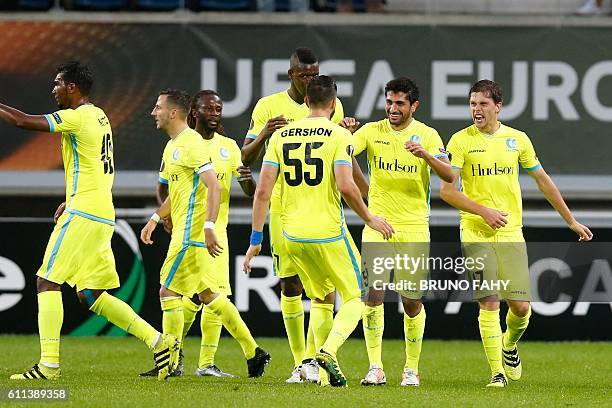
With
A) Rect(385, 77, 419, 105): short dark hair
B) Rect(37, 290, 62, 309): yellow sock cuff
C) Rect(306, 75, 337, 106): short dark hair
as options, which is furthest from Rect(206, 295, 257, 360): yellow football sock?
Rect(385, 77, 419, 105): short dark hair

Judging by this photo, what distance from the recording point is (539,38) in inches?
582

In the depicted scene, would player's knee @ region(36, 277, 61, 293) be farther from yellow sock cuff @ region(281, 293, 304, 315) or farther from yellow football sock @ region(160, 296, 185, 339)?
yellow sock cuff @ region(281, 293, 304, 315)

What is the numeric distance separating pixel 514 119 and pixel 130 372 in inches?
256

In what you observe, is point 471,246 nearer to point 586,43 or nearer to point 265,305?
point 265,305

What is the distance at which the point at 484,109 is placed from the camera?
378 inches

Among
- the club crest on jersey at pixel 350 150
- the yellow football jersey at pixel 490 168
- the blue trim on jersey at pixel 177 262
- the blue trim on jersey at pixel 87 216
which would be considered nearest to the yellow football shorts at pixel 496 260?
the yellow football jersey at pixel 490 168

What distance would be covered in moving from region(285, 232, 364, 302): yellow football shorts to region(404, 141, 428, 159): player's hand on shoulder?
74 centimetres

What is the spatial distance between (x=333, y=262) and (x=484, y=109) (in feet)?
6.29

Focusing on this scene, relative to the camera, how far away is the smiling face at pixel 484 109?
958 centimetres

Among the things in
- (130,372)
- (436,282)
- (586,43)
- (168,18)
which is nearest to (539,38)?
(586,43)

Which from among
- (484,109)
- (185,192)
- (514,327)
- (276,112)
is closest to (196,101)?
(276,112)

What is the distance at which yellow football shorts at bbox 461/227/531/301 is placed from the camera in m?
9.58

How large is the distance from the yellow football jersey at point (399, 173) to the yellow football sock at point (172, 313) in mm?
1767

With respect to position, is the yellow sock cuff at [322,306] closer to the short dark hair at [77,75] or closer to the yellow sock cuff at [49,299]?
the yellow sock cuff at [49,299]
